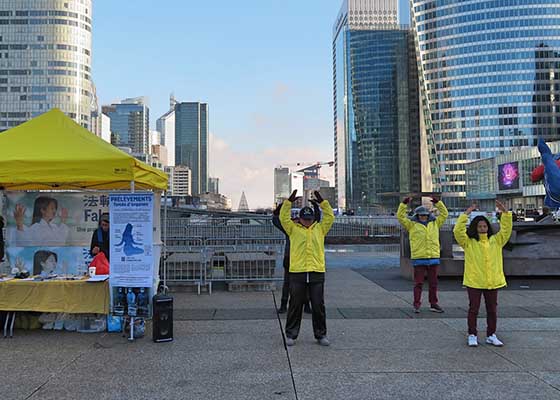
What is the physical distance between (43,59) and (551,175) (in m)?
148

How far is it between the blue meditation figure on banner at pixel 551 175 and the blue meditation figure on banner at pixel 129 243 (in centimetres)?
1195

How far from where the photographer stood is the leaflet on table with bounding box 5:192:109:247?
9.88 meters

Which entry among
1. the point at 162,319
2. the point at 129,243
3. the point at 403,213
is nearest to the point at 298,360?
the point at 162,319

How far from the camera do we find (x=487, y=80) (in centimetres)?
12912

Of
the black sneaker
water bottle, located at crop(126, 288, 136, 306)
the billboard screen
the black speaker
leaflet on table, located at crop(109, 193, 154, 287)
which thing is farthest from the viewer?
the billboard screen

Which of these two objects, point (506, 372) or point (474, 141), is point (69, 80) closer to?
point (474, 141)

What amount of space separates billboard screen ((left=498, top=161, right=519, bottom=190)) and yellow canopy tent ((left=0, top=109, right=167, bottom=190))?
102100 mm

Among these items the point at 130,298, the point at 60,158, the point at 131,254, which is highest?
the point at 60,158

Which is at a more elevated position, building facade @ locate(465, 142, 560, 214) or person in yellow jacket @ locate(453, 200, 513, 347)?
building facade @ locate(465, 142, 560, 214)

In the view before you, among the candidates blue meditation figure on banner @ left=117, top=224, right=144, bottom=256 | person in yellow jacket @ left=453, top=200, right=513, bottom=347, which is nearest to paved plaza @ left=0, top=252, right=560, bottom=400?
person in yellow jacket @ left=453, top=200, right=513, bottom=347

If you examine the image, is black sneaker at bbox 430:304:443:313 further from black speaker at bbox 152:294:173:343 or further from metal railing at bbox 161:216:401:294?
black speaker at bbox 152:294:173:343

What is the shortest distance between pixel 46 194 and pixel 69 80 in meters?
141

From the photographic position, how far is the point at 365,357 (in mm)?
6035

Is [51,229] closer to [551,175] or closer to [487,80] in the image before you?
[551,175]
